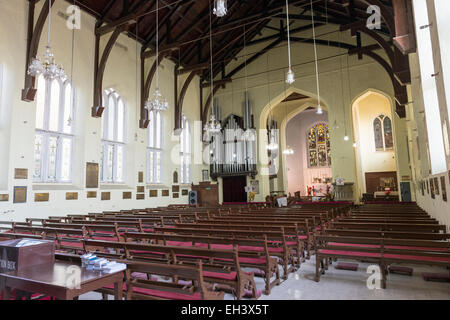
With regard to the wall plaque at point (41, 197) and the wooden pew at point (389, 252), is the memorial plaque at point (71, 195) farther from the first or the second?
the wooden pew at point (389, 252)

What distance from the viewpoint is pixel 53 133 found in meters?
9.03

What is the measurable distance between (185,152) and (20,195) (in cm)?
780

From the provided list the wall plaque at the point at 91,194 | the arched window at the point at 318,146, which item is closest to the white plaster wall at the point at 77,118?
the wall plaque at the point at 91,194

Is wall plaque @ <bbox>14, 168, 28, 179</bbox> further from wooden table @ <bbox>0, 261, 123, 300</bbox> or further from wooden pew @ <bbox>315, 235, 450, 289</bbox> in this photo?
wooden pew @ <bbox>315, 235, 450, 289</bbox>

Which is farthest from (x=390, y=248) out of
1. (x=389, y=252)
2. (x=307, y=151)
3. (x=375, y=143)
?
(x=307, y=151)

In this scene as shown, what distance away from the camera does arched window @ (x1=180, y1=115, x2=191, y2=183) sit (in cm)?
1428

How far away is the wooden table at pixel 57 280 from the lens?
1779 mm

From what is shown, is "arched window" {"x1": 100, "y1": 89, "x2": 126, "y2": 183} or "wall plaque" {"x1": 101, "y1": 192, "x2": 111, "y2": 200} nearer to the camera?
"wall plaque" {"x1": 101, "y1": 192, "x2": 111, "y2": 200}

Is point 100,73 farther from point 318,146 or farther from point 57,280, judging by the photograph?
point 318,146

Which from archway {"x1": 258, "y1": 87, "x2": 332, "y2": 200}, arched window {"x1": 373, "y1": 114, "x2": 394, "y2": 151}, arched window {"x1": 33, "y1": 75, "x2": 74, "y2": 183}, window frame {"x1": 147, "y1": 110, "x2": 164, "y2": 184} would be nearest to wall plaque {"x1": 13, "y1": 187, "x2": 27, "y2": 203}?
arched window {"x1": 33, "y1": 75, "x2": 74, "y2": 183}

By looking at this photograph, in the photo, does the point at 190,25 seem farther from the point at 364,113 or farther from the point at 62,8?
the point at 364,113

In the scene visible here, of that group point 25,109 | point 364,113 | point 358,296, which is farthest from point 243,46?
point 358,296

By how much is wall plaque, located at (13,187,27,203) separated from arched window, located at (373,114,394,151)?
17.5 metres

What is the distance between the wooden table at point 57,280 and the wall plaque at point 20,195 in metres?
6.67
